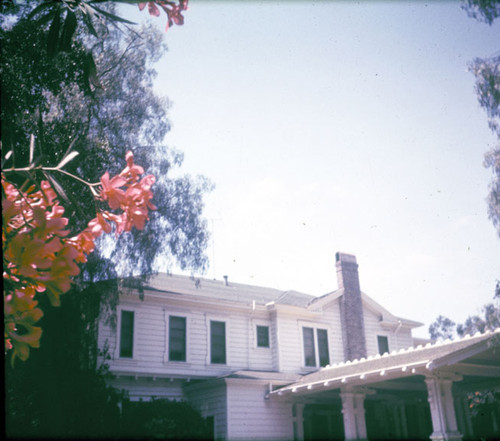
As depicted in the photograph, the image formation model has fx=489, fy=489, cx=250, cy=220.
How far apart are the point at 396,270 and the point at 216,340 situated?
859cm

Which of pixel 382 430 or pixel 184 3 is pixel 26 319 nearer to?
pixel 184 3

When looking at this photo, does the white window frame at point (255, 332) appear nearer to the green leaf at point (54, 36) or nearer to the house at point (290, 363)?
the house at point (290, 363)

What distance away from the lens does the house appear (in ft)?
47.1

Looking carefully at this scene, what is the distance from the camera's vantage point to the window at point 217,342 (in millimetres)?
18264

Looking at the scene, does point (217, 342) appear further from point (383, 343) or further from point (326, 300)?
point (383, 343)

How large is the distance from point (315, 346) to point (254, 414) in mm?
4586

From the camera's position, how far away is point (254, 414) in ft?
54.9

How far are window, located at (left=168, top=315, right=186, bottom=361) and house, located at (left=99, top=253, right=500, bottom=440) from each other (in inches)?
1.5

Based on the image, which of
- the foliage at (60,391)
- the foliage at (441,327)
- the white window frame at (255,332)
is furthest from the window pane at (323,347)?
the foliage at (441,327)

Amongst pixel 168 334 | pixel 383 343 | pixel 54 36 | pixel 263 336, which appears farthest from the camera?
pixel 383 343

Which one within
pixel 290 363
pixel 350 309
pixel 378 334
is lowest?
pixel 290 363

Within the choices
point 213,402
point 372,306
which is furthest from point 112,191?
point 372,306

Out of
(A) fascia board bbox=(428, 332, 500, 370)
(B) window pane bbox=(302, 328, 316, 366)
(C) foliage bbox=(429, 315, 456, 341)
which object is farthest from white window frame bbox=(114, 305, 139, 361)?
(C) foliage bbox=(429, 315, 456, 341)

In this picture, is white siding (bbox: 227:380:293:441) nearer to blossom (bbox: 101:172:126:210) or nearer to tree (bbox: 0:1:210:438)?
tree (bbox: 0:1:210:438)
